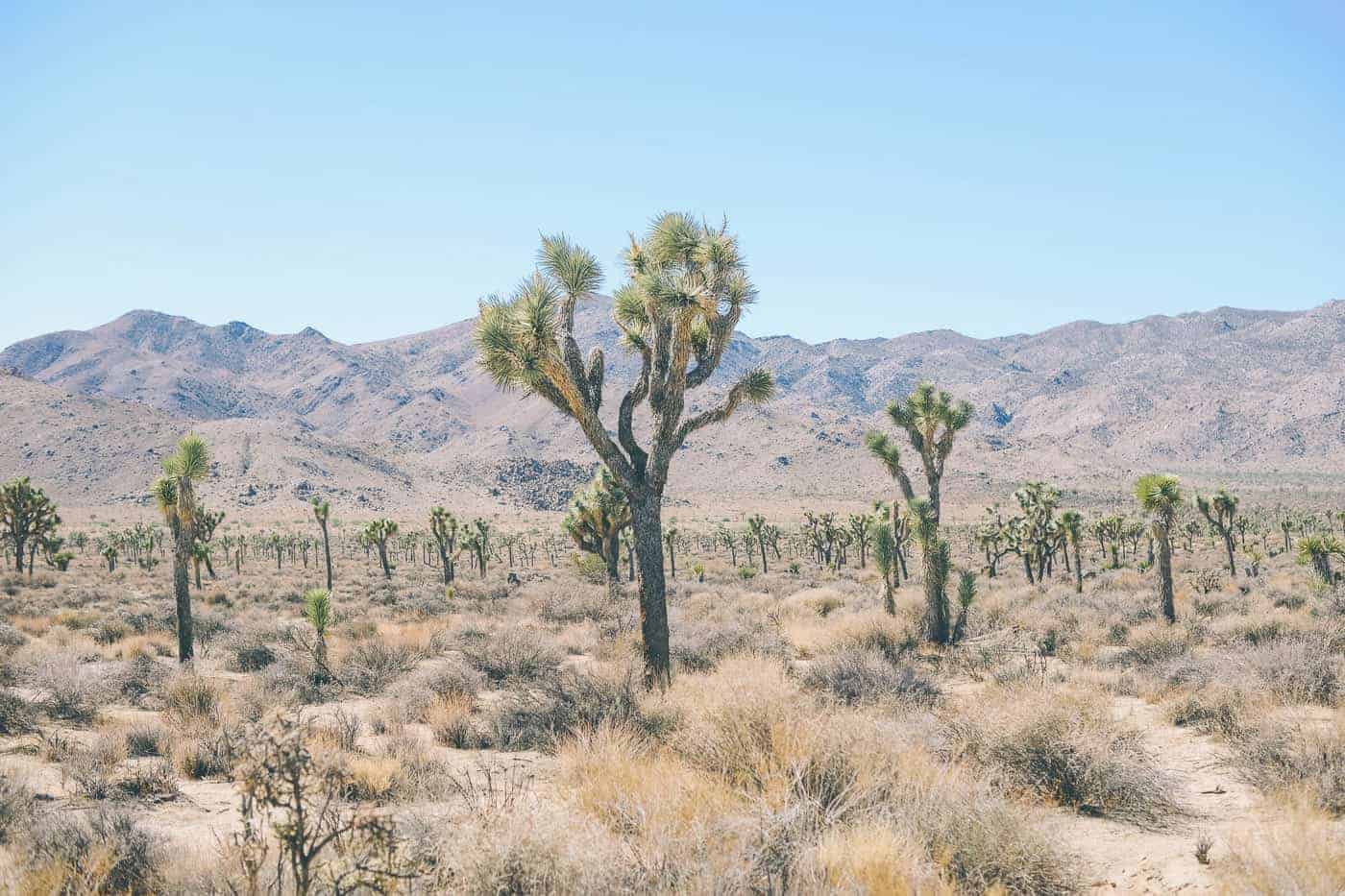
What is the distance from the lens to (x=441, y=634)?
693 inches

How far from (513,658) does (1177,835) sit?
9.84m

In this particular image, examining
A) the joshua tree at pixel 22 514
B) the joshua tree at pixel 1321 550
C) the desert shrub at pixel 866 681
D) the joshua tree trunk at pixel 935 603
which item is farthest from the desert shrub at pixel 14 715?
the joshua tree at pixel 22 514

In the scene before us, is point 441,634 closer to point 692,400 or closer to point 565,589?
point 565,589

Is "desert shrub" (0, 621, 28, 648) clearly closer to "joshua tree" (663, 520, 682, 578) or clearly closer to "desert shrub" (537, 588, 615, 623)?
"desert shrub" (537, 588, 615, 623)

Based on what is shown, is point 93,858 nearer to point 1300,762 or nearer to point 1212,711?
point 1300,762

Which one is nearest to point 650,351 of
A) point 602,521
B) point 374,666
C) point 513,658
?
point 513,658

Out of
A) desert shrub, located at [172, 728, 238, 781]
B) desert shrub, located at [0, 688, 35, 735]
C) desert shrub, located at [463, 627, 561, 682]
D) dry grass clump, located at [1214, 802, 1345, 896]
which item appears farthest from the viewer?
desert shrub, located at [463, 627, 561, 682]

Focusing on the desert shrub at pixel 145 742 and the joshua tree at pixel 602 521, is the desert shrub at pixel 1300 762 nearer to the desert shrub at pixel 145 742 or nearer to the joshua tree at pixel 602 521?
the desert shrub at pixel 145 742

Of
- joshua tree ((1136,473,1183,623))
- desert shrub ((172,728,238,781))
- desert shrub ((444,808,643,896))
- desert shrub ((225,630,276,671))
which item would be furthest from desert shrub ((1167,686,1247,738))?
desert shrub ((225,630,276,671))

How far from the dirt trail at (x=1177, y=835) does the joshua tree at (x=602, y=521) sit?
2256 cm

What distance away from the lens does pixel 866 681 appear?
35.7 feet

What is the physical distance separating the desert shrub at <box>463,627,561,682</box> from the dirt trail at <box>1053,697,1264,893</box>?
7.90 metres

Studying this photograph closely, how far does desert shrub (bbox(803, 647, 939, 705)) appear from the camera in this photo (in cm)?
1031

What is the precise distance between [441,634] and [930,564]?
38.1ft
